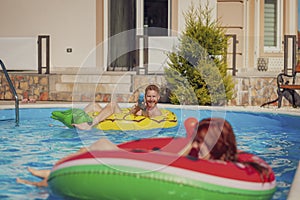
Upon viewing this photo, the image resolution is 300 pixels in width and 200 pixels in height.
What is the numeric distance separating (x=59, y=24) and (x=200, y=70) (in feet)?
17.0

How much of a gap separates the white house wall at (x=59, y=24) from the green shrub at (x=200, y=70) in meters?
3.80

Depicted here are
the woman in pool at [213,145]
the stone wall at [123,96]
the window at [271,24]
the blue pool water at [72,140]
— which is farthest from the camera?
the window at [271,24]

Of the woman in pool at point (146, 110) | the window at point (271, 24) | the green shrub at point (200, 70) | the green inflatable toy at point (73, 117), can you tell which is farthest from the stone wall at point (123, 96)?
the window at point (271, 24)

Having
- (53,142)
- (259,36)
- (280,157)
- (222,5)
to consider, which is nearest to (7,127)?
(53,142)

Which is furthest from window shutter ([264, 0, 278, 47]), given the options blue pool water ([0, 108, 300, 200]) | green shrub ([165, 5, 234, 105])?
blue pool water ([0, 108, 300, 200])

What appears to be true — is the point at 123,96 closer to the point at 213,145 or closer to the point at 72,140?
the point at 72,140

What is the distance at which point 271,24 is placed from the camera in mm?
17297

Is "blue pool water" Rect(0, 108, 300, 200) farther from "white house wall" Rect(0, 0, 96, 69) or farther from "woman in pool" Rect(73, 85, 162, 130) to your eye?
"white house wall" Rect(0, 0, 96, 69)

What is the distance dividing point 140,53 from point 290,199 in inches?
431

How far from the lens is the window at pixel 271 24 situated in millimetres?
17250

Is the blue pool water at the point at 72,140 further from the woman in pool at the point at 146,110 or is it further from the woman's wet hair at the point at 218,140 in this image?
the woman's wet hair at the point at 218,140

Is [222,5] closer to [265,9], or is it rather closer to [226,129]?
[265,9]

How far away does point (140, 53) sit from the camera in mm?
14836

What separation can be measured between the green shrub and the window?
226 inches
